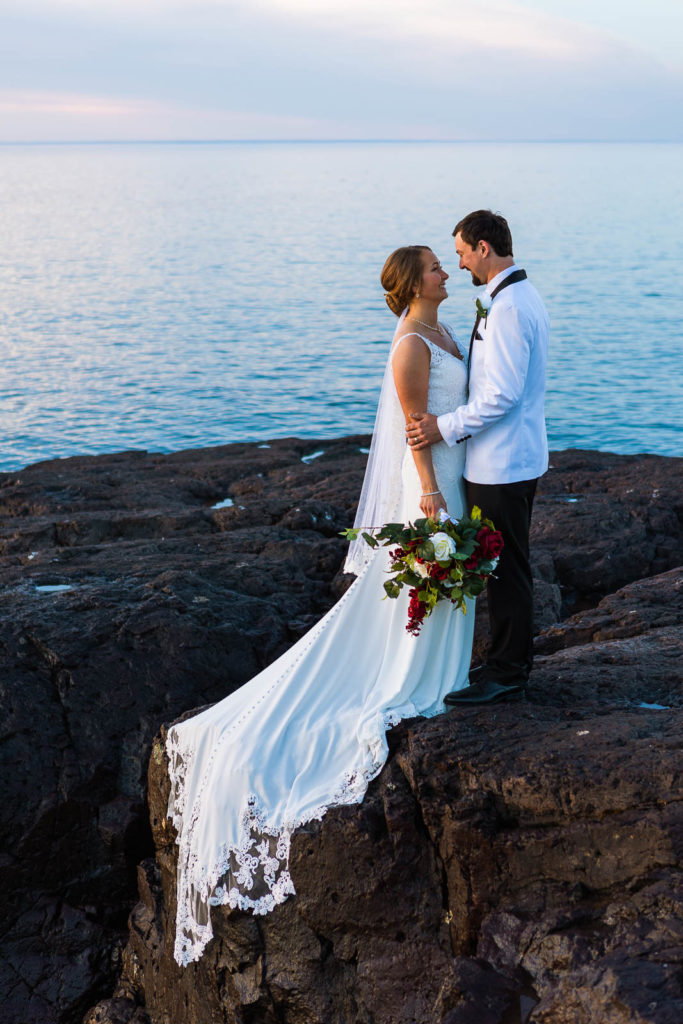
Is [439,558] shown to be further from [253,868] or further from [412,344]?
[253,868]

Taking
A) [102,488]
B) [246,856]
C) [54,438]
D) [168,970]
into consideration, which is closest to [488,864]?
[246,856]

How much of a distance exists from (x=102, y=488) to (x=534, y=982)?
8.19 meters

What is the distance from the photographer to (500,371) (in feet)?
15.0

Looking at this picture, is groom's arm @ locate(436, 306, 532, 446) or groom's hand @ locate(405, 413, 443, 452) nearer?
groom's arm @ locate(436, 306, 532, 446)

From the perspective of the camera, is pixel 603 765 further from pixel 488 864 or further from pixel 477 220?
pixel 477 220

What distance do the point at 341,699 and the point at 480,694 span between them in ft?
2.32

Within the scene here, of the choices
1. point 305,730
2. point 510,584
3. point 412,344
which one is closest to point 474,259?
point 412,344

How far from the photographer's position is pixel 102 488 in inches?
432

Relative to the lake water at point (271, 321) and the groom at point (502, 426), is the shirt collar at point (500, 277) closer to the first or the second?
the groom at point (502, 426)

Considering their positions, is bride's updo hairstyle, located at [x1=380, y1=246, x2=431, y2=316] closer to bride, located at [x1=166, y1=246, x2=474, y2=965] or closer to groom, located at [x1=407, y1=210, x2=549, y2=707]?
bride, located at [x1=166, y1=246, x2=474, y2=965]

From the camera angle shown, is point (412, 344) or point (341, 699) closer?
point (412, 344)

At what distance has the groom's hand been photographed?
477 cm

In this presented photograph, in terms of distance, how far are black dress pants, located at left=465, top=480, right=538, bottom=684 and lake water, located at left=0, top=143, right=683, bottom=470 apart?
53.8 feet

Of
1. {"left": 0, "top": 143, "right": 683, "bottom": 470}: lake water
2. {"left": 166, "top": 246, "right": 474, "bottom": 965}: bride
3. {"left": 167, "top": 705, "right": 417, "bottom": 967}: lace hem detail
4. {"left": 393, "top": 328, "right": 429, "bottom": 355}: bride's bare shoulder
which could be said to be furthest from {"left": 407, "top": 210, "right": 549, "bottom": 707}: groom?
{"left": 0, "top": 143, "right": 683, "bottom": 470}: lake water
